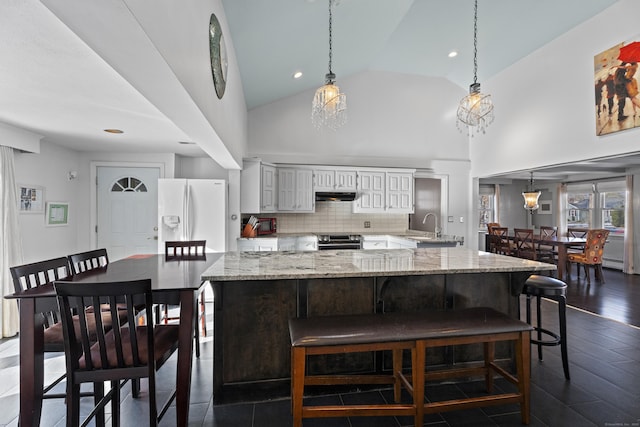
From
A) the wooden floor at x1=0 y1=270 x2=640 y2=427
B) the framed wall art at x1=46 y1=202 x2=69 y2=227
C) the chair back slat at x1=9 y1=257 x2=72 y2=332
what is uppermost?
the framed wall art at x1=46 y1=202 x2=69 y2=227

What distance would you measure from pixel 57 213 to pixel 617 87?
23.0 feet

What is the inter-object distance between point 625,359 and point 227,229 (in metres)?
4.49

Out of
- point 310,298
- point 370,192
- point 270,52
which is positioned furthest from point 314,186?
point 310,298

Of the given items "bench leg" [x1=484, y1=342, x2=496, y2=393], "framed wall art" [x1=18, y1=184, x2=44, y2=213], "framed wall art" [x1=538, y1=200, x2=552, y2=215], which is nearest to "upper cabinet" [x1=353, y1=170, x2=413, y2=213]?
"bench leg" [x1=484, y1=342, x2=496, y2=393]

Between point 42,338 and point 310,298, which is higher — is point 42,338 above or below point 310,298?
below

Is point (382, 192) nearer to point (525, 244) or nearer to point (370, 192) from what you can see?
point (370, 192)

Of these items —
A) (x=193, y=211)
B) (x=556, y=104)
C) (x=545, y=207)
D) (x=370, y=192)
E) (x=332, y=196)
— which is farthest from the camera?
(x=545, y=207)

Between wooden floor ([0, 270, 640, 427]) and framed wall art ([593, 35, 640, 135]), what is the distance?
2.45m

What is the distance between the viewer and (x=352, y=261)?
2.25m

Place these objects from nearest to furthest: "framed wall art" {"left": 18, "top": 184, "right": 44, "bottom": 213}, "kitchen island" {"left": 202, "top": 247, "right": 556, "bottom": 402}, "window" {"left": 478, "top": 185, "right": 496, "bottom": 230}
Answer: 1. "kitchen island" {"left": 202, "top": 247, "right": 556, "bottom": 402}
2. "framed wall art" {"left": 18, "top": 184, "right": 44, "bottom": 213}
3. "window" {"left": 478, "top": 185, "right": 496, "bottom": 230}

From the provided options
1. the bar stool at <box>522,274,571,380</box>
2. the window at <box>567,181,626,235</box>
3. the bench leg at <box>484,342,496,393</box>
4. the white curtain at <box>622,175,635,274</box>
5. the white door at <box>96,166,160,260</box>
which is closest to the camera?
the bench leg at <box>484,342,496,393</box>

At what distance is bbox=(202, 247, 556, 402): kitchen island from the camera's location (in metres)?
1.96

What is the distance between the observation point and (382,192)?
5598 mm

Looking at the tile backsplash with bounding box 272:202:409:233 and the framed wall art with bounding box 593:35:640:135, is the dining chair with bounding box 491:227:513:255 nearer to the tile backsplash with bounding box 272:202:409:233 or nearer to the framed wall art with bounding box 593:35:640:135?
the tile backsplash with bounding box 272:202:409:233
